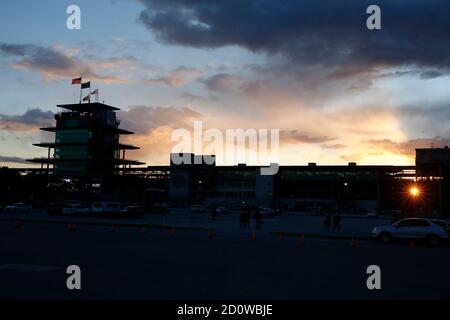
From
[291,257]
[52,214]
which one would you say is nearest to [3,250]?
[291,257]

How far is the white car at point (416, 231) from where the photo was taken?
29.1 metres

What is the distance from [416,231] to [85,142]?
12495 centimetres

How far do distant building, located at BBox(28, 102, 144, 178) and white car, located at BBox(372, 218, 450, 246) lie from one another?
119 meters

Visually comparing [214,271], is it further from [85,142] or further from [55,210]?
[85,142]

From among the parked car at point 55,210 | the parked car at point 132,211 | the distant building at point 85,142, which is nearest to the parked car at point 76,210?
the parked car at point 55,210

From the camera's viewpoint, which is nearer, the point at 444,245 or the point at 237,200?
the point at 444,245

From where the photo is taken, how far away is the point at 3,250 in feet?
71.8

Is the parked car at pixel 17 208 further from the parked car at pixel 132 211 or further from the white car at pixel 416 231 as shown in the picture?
the white car at pixel 416 231

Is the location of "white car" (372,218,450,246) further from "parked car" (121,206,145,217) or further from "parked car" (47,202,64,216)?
"parked car" (47,202,64,216)

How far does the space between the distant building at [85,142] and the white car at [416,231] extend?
119 meters

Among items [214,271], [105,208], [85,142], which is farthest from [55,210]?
[85,142]

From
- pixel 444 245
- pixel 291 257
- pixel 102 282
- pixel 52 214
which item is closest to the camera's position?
pixel 102 282
